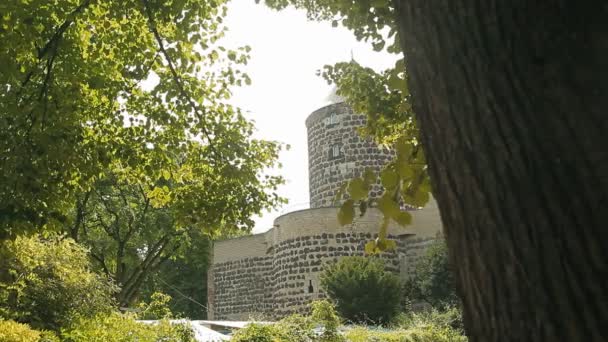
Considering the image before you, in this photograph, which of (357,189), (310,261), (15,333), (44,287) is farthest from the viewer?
(310,261)

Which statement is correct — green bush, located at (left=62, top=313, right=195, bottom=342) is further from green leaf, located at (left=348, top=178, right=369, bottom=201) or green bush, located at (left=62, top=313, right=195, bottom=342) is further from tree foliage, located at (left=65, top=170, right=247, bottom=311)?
tree foliage, located at (left=65, top=170, right=247, bottom=311)

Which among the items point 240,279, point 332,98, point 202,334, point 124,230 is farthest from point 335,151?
point 202,334

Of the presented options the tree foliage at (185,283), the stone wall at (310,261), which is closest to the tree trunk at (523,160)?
the stone wall at (310,261)

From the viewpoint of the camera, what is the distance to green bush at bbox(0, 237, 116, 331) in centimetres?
855

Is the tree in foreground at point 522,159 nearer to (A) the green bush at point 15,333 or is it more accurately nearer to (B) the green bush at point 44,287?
(A) the green bush at point 15,333

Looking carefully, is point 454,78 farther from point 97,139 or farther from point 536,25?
point 97,139

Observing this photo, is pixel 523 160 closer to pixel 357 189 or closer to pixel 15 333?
pixel 357 189

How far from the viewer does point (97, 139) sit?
766 centimetres

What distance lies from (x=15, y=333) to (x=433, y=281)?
14063mm

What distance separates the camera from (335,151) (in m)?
23.3

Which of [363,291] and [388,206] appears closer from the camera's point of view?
[388,206]

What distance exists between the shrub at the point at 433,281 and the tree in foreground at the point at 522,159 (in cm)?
1711

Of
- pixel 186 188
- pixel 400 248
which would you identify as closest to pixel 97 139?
pixel 186 188

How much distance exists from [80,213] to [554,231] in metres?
19.7
